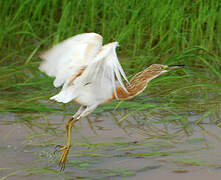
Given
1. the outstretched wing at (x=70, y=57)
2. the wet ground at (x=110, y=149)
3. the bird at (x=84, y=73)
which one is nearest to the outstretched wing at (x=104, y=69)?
the bird at (x=84, y=73)

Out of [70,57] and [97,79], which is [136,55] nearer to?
[70,57]

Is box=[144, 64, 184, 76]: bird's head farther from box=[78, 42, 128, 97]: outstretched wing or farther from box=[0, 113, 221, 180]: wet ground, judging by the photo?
box=[78, 42, 128, 97]: outstretched wing

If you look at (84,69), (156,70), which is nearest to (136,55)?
(156,70)

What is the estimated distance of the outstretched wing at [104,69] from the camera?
370 centimetres

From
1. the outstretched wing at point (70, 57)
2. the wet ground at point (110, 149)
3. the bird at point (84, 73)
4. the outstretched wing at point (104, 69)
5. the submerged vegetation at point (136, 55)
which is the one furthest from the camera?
the submerged vegetation at point (136, 55)

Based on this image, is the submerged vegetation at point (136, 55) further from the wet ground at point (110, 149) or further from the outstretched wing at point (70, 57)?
the outstretched wing at point (70, 57)

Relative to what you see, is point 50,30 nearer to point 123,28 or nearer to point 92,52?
point 123,28

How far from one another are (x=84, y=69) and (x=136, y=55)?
2423 millimetres

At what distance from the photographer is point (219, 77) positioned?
18.6 ft

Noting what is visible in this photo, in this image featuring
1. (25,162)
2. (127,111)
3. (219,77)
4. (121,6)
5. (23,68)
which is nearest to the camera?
(25,162)

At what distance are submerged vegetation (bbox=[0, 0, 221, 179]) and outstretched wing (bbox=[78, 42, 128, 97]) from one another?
0.57m

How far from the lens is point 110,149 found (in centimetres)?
441

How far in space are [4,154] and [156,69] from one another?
1361mm

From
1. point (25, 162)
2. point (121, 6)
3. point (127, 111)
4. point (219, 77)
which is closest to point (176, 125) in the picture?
point (127, 111)
